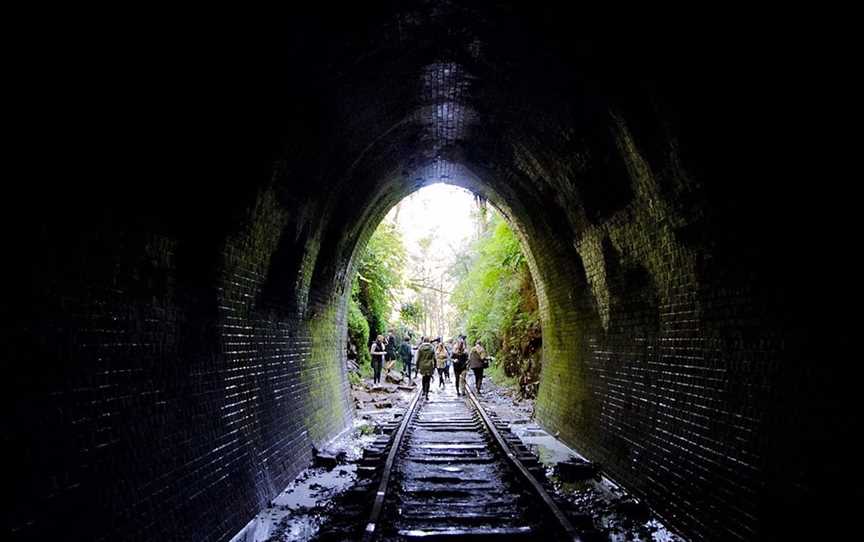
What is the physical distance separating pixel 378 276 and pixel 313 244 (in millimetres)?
13151

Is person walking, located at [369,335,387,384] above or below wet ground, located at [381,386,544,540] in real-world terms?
above

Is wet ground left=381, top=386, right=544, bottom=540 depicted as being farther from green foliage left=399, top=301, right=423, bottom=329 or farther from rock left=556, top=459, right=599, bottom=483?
green foliage left=399, top=301, right=423, bottom=329

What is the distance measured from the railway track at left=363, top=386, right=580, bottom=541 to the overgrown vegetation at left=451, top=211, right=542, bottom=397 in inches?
254

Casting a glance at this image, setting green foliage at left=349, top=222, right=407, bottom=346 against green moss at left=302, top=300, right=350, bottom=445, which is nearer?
green moss at left=302, top=300, right=350, bottom=445

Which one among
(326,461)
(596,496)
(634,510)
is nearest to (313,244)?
(326,461)

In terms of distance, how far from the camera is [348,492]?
553 centimetres

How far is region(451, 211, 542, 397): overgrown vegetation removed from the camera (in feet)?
50.6

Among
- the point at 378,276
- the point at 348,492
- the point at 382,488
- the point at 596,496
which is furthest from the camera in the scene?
the point at 378,276

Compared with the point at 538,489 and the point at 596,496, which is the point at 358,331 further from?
the point at 538,489

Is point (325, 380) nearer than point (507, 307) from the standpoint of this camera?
Yes

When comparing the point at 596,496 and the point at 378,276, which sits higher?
the point at 378,276

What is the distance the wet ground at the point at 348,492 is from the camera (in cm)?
475

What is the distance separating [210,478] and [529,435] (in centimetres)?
651

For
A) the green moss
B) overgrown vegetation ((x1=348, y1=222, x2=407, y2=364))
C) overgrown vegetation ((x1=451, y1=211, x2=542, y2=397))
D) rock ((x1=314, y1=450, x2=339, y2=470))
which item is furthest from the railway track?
overgrown vegetation ((x1=348, y1=222, x2=407, y2=364))
